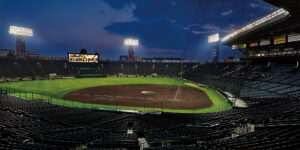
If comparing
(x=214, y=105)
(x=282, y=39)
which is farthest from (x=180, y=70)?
(x=214, y=105)

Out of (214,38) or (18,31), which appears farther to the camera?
(214,38)

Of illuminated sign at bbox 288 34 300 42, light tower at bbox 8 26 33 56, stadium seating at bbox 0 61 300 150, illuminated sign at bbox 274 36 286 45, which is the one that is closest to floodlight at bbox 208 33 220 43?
illuminated sign at bbox 274 36 286 45

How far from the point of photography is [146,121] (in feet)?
55.1

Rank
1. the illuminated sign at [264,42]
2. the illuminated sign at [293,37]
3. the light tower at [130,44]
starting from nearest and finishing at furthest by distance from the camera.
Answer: the illuminated sign at [293,37] → the illuminated sign at [264,42] → the light tower at [130,44]

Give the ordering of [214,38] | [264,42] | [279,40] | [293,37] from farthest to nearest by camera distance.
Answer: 1. [214,38]
2. [264,42]
3. [279,40]
4. [293,37]

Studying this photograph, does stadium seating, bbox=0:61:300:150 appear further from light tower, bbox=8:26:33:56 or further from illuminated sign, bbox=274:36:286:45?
light tower, bbox=8:26:33:56

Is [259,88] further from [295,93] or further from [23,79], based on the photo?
[23,79]

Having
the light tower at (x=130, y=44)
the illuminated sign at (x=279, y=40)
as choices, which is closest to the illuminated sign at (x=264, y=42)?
the illuminated sign at (x=279, y=40)

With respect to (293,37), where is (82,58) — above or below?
below

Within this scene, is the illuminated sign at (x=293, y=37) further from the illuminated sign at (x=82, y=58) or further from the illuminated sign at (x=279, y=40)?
the illuminated sign at (x=82, y=58)

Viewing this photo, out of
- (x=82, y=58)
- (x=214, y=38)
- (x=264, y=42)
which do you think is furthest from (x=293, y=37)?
(x=82, y=58)

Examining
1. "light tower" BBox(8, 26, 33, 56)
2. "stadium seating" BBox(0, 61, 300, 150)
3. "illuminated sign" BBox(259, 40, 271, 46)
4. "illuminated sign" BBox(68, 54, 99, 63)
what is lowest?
"stadium seating" BBox(0, 61, 300, 150)

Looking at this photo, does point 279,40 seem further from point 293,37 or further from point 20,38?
point 20,38

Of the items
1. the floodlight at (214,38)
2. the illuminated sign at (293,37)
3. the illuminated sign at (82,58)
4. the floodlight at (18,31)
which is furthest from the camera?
the floodlight at (214,38)
